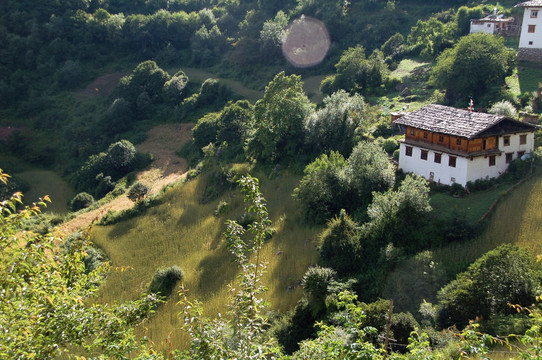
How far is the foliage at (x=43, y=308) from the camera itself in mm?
9219

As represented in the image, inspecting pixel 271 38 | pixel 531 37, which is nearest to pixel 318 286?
pixel 531 37

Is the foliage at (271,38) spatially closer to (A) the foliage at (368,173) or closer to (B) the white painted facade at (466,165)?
(A) the foliage at (368,173)

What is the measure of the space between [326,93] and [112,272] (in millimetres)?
26820

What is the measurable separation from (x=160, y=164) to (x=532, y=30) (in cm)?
3430

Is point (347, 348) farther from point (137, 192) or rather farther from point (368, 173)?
point (137, 192)

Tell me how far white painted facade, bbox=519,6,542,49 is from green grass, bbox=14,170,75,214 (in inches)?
1618

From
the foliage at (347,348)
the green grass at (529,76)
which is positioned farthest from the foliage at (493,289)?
the green grass at (529,76)

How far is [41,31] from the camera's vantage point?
6844 cm

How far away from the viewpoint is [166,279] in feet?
95.1

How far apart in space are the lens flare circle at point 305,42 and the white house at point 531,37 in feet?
75.8

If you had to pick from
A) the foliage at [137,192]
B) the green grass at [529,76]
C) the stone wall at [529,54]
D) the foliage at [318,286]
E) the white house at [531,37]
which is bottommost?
the foliage at [137,192]

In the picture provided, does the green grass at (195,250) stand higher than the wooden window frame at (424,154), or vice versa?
the wooden window frame at (424,154)

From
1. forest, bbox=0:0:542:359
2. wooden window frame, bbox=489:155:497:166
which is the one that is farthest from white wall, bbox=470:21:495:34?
wooden window frame, bbox=489:155:497:166

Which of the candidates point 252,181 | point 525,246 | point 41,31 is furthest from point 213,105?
point 252,181
